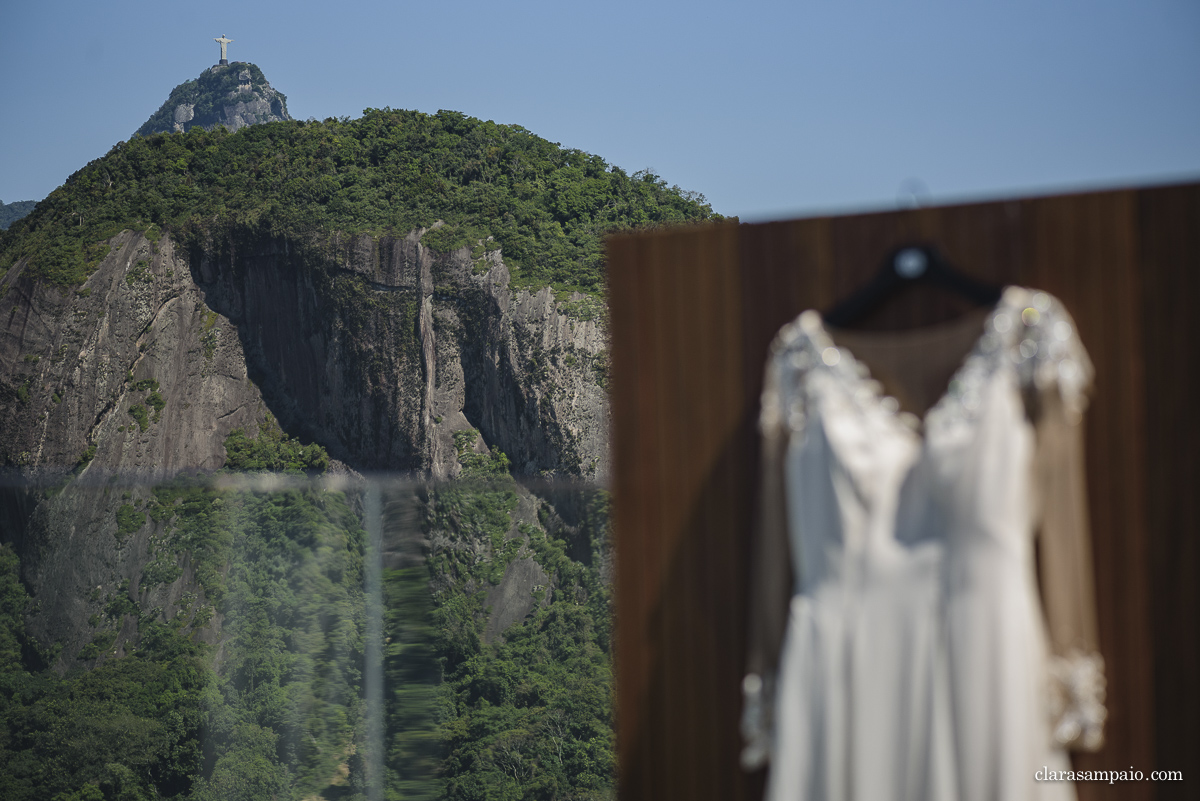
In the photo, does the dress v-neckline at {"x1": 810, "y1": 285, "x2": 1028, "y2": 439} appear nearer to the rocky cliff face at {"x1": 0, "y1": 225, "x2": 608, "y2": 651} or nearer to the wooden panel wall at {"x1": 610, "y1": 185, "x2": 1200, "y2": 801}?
the wooden panel wall at {"x1": 610, "y1": 185, "x2": 1200, "y2": 801}

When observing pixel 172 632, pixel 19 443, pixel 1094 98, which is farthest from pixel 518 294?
pixel 172 632

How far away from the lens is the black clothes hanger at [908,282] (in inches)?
64.2

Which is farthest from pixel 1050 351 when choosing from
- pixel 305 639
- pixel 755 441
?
pixel 305 639

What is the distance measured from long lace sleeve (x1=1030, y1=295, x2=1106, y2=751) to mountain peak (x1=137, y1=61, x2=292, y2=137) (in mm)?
71806

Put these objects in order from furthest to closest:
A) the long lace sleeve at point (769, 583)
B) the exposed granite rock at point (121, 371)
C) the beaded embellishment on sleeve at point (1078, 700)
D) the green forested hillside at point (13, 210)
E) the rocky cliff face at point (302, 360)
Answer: the green forested hillside at point (13, 210) → the exposed granite rock at point (121, 371) → the rocky cliff face at point (302, 360) → the long lace sleeve at point (769, 583) → the beaded embellishment on sleeve at point (1078, 700)

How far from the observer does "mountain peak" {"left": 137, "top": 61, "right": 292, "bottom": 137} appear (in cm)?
6881

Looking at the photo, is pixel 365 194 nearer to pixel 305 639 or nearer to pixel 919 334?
pixel 305 639

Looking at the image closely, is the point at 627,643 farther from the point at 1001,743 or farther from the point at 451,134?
the point at 451,134

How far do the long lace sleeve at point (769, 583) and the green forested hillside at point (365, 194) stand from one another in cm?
2655

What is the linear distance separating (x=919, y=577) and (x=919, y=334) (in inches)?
15.7

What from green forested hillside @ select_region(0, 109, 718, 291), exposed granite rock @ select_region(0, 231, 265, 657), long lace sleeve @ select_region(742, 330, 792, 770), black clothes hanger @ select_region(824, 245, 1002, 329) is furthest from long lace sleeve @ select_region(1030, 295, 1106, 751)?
green forested hillside @ select_region(0, 109, 718, 291)

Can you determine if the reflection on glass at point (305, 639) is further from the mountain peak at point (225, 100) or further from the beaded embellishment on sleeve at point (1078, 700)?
the mountain peak at point (225, 100)

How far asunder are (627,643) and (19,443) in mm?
28911

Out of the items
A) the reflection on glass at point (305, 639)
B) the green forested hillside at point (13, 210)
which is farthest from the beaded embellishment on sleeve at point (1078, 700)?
the green forested hillside at point (13, 210)
